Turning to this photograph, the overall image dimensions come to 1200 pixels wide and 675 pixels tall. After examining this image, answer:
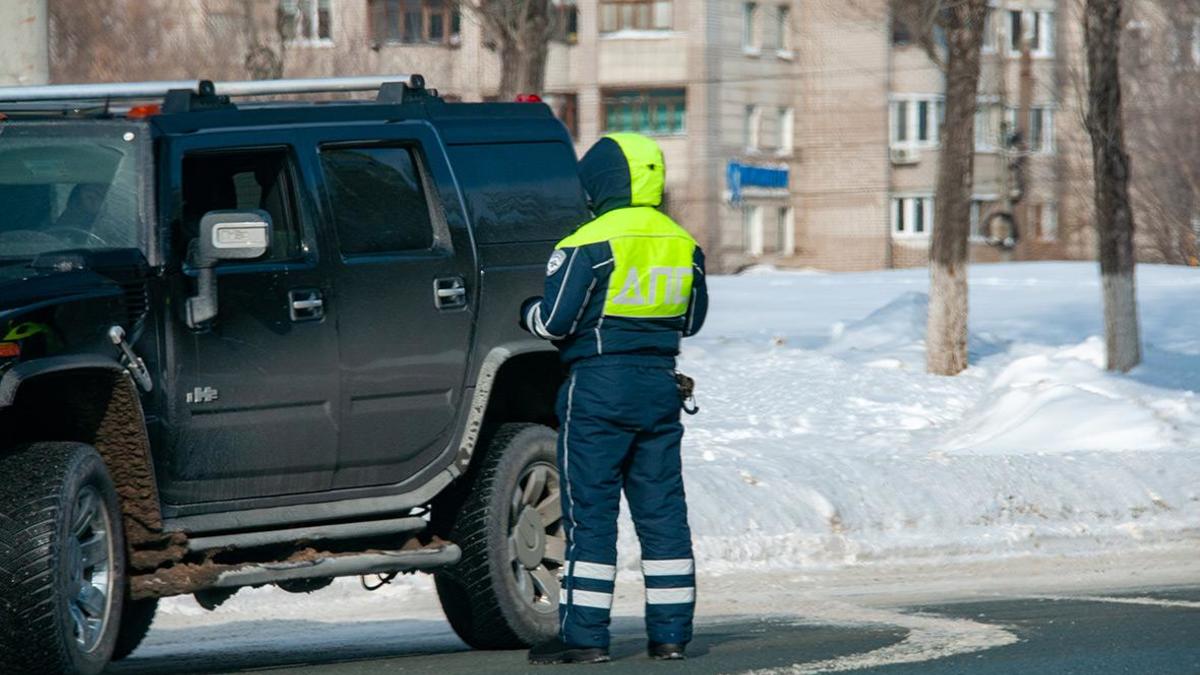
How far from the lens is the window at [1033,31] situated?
213 feet

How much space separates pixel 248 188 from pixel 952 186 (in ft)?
48.4

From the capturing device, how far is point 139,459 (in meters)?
7.16

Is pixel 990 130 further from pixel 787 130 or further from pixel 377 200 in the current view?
pixel 377 200

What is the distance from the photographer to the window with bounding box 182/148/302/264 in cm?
785

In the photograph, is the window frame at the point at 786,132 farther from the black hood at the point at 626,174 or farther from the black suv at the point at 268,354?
the black hood at the point at 626,174

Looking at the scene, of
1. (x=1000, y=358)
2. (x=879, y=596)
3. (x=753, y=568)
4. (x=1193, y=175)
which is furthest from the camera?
(x=1193, y=175)

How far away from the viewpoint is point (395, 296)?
316 inches

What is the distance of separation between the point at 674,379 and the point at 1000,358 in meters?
15.6

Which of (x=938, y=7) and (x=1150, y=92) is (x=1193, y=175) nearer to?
(x=1150, y=92)

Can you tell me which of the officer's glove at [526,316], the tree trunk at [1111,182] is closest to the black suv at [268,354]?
the officer's glove at [526,316]

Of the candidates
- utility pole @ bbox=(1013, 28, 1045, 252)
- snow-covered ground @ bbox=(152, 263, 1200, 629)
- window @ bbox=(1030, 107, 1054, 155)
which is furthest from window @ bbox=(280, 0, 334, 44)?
window @ bbox=(1030, 107, 1054, 155)

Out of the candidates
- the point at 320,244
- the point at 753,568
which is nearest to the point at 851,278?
the point at 753,568

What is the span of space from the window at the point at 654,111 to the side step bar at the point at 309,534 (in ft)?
167

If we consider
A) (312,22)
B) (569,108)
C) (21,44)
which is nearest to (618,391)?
(21,44)
